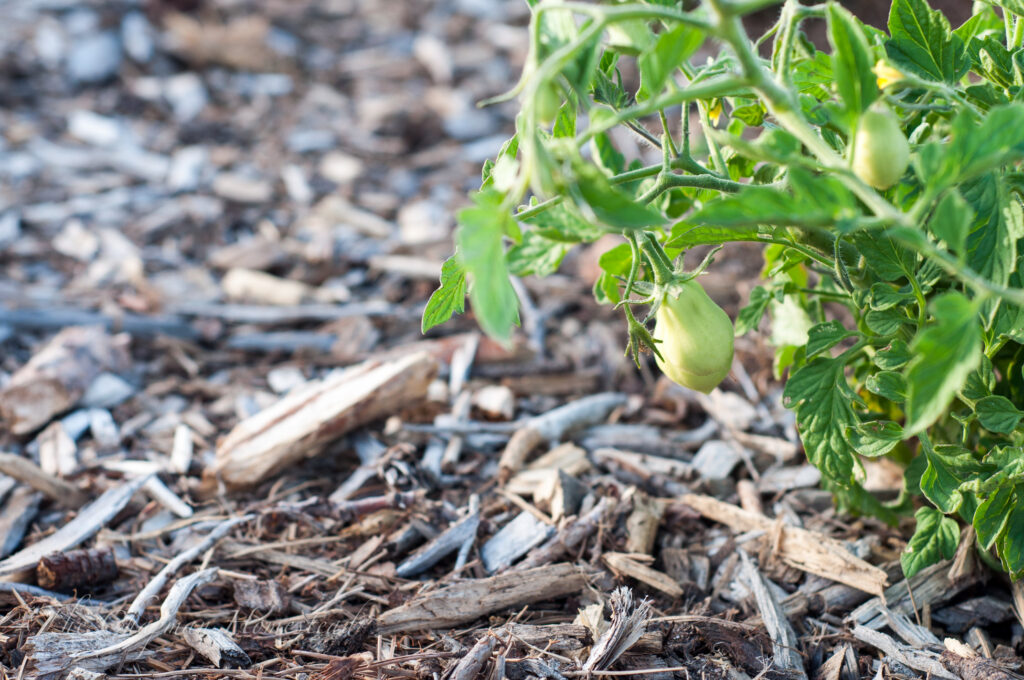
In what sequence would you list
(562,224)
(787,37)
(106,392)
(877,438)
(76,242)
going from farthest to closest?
(76,242)
(106,392)
(877,438)
(562,224)
(787,37)

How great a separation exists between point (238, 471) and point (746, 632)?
0.80 m

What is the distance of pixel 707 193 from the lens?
1.00 meters

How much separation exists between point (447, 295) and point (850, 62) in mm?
422

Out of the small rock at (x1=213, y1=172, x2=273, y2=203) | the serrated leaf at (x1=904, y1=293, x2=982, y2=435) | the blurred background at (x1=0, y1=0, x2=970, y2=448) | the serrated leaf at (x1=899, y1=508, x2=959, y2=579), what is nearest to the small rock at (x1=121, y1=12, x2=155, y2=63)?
the blurred background at (x1=0, y1=0, x2=970, y2=448)

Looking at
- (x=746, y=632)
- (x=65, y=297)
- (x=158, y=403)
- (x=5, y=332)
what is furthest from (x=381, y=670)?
(x=65, y=297)

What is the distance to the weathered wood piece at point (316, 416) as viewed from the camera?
135 centimetres

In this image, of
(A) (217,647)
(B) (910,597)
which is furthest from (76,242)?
(B) (910,597)

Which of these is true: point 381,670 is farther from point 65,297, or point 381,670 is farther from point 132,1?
point 132,1

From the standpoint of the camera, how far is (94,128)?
2693 mm

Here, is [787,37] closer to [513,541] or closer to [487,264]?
[487,264]

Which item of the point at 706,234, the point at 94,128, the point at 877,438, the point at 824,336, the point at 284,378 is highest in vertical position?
the point at 706,234

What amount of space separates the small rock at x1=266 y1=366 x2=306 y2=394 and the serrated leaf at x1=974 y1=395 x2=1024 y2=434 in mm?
1223

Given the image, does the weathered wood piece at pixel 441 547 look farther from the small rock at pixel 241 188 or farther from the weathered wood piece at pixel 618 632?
the small rock at pixel 241 188

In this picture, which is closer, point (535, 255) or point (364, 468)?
point (535, 255)
